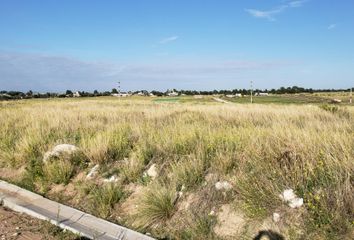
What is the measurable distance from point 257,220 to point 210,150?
237 cm

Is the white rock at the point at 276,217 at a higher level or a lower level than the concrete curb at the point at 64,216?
higher

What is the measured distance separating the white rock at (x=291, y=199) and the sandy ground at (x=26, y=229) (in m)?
2.74

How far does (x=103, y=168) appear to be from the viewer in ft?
25.1

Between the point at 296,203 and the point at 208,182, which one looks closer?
the point at 296,203

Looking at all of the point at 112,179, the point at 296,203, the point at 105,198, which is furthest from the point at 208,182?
the point at 112,179

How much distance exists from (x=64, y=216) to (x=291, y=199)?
129 inches

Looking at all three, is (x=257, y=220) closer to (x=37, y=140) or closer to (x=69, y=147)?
(x=69, y=147)

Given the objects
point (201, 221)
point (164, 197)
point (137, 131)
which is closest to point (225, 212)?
point (201, 221)

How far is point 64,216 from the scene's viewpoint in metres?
5.68

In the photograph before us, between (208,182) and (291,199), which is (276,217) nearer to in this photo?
(291,199)

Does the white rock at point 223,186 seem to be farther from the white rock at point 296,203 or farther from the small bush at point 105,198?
the small bush at point 105,198

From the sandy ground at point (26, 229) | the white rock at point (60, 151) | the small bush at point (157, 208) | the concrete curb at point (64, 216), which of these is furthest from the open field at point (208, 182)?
the sandy ground at point (26, 229)

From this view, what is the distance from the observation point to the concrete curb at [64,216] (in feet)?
16.4

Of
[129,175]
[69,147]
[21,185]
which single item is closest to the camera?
[129,175]
